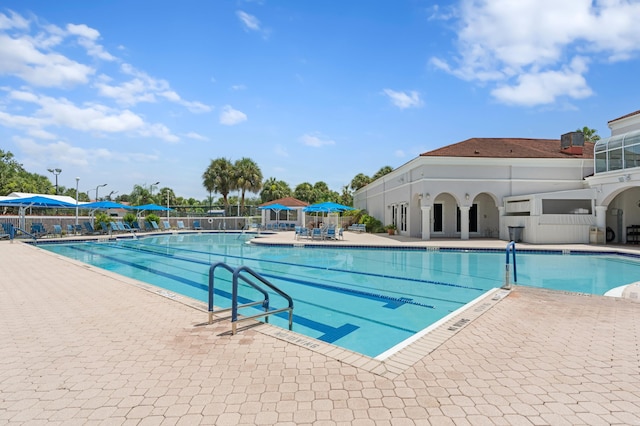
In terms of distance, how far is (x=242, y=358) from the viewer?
350 cm

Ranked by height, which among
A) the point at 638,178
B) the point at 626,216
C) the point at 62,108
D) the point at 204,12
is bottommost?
the point at 626,216

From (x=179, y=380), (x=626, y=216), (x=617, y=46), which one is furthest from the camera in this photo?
(x=626, y=216)

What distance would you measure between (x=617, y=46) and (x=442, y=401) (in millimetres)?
17720

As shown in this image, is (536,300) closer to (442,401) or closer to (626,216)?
(442,401)

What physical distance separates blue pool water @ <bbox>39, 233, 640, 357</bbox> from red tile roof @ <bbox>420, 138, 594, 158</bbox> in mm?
6811

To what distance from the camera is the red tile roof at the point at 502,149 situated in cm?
1947

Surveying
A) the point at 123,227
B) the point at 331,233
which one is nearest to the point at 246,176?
the point at 123,227

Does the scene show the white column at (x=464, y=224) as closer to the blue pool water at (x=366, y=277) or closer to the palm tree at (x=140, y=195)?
the blue pool water at (x=366, y=277)

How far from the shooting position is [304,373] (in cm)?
317

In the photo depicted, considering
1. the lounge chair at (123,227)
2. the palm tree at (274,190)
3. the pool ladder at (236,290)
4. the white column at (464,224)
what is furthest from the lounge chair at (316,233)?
the palm tree at (274,190)

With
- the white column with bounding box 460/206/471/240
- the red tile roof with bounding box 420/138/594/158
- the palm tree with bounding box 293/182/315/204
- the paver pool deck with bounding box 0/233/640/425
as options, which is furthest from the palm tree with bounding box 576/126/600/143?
the paver pool deck with bounding box 0/233/640/425

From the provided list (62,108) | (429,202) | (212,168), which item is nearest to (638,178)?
(429,202)

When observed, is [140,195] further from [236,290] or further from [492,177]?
[236,290]

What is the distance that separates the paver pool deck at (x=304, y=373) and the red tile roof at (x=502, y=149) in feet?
50.9
